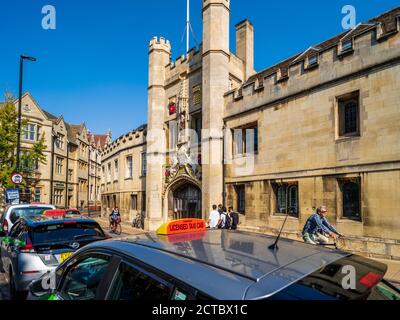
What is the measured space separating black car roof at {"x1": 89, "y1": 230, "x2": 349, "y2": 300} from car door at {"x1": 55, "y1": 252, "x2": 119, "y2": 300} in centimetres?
15

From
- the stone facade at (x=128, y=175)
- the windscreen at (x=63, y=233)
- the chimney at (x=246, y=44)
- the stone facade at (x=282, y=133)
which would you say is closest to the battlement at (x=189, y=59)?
the stone facade at (x=282, y=133)

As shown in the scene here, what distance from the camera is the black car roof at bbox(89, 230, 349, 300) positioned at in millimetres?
1704

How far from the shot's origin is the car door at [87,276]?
2.54 m

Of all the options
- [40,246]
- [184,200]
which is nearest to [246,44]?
[184,200]

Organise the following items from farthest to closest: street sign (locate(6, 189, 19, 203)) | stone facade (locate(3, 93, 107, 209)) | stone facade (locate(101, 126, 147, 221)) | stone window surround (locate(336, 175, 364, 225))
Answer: stone facade (locate(3, 93, 107, 209)), stone facade (locate(101, 126, 147, 221)), street sign (locate(6, 189, 19, 203)), stone window surround (locate(336, 175, 364, 225))

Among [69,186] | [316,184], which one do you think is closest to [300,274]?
[316,184]

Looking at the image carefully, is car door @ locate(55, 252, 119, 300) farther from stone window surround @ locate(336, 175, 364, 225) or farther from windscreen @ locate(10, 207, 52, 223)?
stone window surround @ locate(336, 175, 364, 225)

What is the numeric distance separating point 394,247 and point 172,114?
1519 centimetres

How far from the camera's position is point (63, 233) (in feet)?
19.5

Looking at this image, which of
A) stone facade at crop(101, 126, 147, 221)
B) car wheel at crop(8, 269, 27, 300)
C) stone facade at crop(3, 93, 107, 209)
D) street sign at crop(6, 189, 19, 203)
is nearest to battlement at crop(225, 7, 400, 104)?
car wheel at crop(8, 269, 27, 300)

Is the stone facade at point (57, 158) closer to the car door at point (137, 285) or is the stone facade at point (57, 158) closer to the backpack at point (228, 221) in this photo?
the backpack at point (228, 221)

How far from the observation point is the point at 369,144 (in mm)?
10469

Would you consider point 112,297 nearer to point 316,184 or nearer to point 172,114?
point 316,184

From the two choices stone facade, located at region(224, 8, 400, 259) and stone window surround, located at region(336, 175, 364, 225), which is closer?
stone facade, located at region(224, 8, 400, 259)
